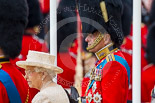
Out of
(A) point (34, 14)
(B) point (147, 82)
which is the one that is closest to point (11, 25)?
(A) point (34, 14)

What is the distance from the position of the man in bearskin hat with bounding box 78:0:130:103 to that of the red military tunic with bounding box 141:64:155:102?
Result: 8.98 feet

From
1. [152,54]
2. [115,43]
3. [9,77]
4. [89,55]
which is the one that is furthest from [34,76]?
[152,54]

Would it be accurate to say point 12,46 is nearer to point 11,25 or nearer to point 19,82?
point 11,25

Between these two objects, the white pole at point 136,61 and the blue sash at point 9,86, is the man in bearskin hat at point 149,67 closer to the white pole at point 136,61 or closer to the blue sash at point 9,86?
the blue sash at point 9,86

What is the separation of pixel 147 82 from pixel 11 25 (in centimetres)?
328

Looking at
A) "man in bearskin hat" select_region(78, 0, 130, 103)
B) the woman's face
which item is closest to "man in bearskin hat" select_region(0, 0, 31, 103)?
the woman's face

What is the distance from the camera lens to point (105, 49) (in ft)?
14.3

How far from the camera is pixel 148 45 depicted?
8.08m

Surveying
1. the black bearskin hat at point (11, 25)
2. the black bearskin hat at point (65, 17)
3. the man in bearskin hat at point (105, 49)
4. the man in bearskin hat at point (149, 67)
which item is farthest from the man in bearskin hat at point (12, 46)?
the man in bearskin hat at point (149, 67)

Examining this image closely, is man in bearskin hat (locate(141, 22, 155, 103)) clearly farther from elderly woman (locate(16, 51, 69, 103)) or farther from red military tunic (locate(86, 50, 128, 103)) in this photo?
elderly woman (locate(16, 51, 69, 103))

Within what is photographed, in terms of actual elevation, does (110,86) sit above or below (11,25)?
below

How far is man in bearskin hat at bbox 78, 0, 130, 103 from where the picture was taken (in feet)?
13.7

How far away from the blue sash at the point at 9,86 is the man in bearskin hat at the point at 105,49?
0.60m

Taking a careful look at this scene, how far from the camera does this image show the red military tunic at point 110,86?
4.15 metres
